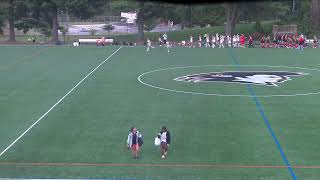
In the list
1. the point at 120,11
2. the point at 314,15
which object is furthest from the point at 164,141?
the point at 314,15

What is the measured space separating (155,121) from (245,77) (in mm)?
12096

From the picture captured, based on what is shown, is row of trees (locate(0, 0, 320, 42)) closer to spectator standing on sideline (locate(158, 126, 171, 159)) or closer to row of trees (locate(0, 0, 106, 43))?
row of trees (locate(0, 0, 106, 43))

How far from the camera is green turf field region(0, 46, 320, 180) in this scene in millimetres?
16594

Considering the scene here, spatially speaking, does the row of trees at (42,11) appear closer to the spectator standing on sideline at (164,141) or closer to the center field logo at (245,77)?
the center field logo at (245,77)

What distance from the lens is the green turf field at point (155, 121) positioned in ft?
54.4

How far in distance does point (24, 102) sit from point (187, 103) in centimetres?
741

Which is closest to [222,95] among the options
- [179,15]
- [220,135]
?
[220,135]

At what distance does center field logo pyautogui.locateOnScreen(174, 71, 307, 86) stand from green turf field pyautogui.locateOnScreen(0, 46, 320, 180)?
2.96 ft

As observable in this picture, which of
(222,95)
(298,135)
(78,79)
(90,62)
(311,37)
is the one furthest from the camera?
(311,37)

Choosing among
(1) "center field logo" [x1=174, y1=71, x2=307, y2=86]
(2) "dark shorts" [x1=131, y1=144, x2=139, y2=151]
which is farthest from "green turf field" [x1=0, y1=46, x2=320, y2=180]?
(1) "center field logo" [x1=174, y1=71, x2=307, y2=86]

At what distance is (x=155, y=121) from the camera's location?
2267 cm

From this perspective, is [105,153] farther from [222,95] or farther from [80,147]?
[222,95]

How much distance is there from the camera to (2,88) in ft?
99.7

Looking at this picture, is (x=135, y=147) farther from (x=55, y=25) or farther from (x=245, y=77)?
(x=55, y=25)
